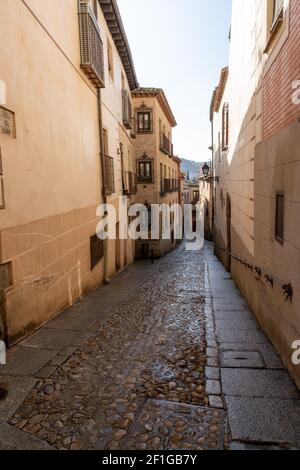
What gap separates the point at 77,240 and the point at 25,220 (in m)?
2.75

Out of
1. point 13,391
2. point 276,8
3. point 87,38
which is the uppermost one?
point 87,38

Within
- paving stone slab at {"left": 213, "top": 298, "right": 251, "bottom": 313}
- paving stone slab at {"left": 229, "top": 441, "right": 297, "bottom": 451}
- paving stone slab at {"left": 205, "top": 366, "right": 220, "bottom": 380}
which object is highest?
paving stone slab at {"left": 229, "top": 441, "right": 297, "bottom": 451}

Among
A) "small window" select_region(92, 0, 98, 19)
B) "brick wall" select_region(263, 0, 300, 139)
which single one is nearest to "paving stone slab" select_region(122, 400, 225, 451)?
"brick wall" select_region(263, 0, 300, 139)

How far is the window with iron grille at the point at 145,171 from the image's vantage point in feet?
72.6

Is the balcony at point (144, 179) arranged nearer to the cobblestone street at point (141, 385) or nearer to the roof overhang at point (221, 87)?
the roof overhang at point (221, 87)

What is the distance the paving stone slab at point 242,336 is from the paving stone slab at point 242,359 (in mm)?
476

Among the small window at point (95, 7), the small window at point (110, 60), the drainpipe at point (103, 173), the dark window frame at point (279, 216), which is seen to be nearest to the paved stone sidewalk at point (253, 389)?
the dark window frame at point (279, 216)

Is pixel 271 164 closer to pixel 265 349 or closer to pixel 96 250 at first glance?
pixel 265 349

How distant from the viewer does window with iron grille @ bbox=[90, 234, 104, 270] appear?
947cm

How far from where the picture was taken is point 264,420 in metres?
3.53

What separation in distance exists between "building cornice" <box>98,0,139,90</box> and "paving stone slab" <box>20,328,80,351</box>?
10189 mm

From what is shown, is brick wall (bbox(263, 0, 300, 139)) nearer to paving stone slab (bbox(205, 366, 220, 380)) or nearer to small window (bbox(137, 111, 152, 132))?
paving stone slab (bbox(205, 366, 220, 380))

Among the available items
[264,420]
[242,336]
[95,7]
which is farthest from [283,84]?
[95,7]

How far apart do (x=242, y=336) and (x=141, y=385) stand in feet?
8.29
